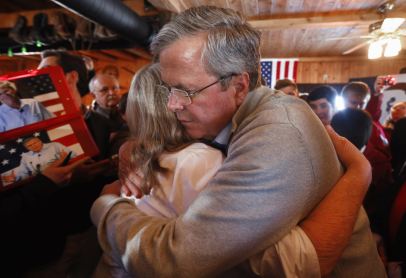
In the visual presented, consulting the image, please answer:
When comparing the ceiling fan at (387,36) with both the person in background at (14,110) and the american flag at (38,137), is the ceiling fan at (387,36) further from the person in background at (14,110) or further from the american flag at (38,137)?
the person in background at (14,110)

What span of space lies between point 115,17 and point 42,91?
6.43ft

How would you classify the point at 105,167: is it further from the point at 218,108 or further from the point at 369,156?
the point at 369,156

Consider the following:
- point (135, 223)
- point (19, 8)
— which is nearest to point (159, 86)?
point (135, 223)

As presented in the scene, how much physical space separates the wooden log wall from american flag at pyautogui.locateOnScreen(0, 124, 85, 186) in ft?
25.0

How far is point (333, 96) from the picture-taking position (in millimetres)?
2904

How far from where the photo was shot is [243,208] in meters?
0.69

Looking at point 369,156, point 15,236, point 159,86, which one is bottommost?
point 369,156

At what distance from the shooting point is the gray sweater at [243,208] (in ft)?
2.24

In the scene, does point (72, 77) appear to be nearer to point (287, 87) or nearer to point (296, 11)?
point (287, 87)

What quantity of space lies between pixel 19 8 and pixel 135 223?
17.4 feet

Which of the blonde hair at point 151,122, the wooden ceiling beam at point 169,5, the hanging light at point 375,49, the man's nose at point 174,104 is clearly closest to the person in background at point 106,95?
the wooden ceiling beam at point 169,5

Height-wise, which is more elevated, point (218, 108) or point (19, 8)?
point (19, 8)

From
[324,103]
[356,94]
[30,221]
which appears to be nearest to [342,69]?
[356,94]

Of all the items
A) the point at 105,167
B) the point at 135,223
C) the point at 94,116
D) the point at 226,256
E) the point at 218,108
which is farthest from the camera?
A: the point at 94,116
